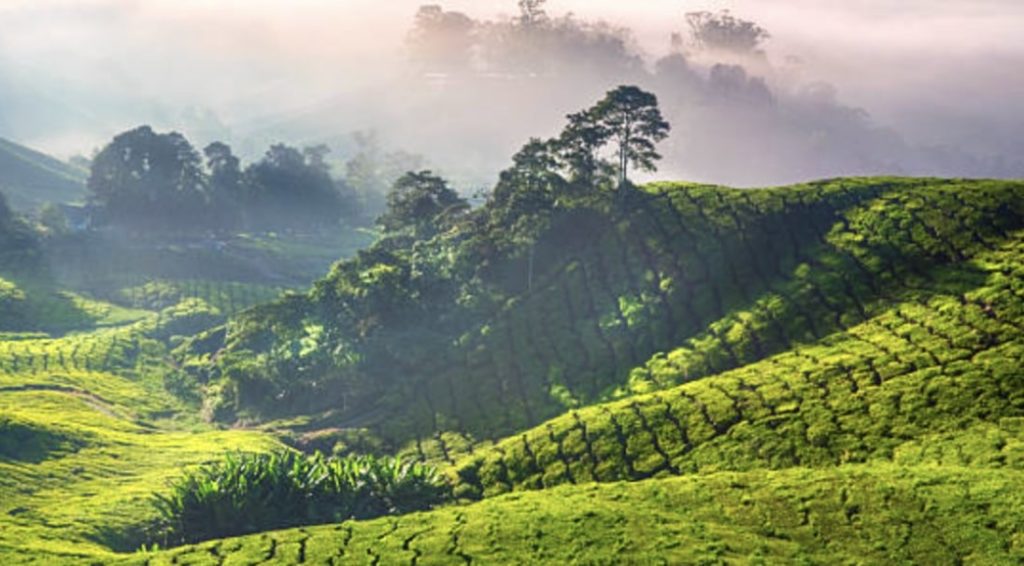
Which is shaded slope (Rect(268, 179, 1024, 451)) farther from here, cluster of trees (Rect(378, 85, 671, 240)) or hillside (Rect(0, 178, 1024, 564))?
cluster of trees (Rect(378, 85, 671, 240))

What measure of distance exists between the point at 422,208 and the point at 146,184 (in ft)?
232

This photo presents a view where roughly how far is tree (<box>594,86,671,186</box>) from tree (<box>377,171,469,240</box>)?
1007 inches

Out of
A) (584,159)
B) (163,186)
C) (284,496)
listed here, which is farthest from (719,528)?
(163,186)

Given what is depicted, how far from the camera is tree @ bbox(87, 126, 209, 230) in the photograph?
152375 millimetres

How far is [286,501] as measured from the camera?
4822cm

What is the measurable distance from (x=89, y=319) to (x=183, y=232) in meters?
44.7

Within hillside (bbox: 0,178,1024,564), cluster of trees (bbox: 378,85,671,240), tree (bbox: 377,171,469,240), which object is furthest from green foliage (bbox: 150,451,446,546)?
tree (bbox: 377,171,469,240)

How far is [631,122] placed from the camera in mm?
93000

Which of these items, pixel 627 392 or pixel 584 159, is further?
pixel 584 159

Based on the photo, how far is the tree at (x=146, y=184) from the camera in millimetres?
152375

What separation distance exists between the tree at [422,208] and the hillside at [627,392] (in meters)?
14.1

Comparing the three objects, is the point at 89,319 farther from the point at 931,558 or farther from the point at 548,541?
the point at 931,558

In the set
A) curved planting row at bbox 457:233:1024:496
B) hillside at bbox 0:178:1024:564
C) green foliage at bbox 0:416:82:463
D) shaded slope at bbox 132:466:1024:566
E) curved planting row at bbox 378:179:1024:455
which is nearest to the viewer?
shaded slope at bbox 132:466:1024:566

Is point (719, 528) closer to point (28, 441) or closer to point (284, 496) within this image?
point (284, 496)
